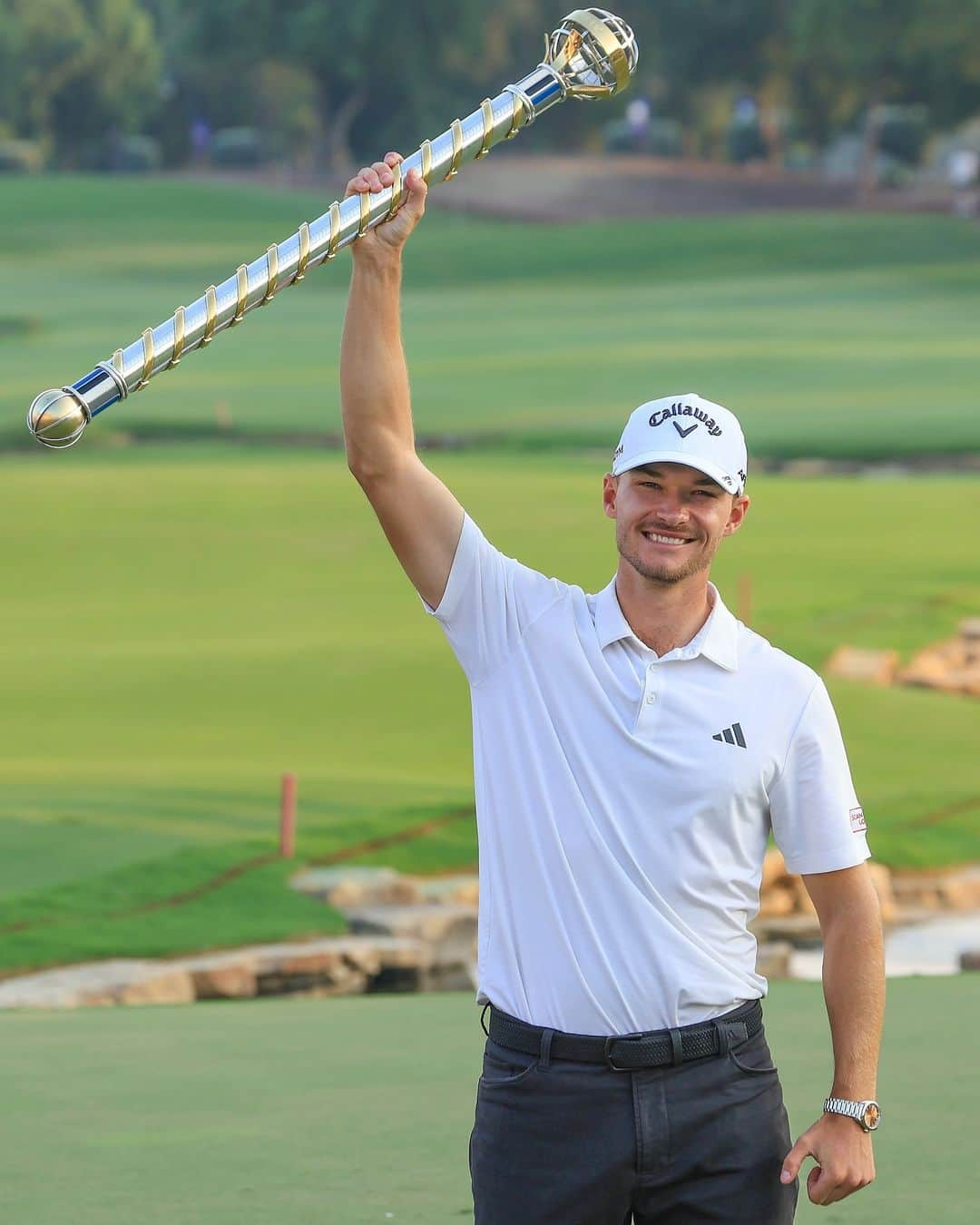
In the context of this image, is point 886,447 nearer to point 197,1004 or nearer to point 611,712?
point 197,1004

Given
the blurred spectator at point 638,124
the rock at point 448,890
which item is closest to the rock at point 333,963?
the rock at point 448,890

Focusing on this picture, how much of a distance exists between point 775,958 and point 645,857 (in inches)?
249

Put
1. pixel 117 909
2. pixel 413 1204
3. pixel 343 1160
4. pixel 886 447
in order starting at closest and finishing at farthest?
pixel 413 1204 < pixel 343 1160 < pixel 117 909 < pixel 886 447

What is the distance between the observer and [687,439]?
125 inches

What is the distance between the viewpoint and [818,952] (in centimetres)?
953

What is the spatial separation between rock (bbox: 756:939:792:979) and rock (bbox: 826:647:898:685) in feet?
16.1

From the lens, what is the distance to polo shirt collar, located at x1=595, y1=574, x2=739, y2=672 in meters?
3.17

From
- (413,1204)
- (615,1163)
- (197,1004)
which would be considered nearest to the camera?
(615,1163)

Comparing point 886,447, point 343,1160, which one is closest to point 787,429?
point 886,447

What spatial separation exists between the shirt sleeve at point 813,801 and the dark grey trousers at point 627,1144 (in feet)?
0.87

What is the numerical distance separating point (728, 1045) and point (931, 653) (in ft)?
40.7

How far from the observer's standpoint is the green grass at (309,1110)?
14.4ft

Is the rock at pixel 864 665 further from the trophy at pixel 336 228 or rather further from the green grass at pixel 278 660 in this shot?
the trophy at pixel 336 228

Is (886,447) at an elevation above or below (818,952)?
above
